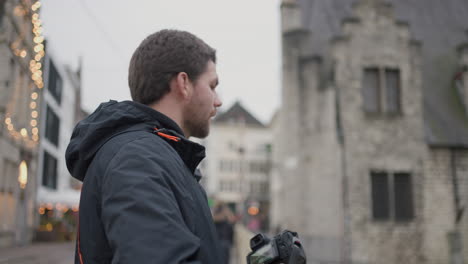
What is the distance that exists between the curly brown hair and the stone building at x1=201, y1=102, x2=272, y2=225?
6794 cm

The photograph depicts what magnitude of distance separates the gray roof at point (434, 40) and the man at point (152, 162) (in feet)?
60.5

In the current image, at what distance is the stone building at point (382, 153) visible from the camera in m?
18.3

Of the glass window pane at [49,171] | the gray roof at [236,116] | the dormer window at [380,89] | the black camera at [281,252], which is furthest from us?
the gray roof at [236,116]

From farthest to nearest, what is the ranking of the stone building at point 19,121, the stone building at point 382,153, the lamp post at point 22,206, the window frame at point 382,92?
the lamp post at point 22,206
the window frame at point 382,92
the stone building at point 382,153
the stone building at point 19,121

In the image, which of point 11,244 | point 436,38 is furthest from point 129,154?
point 436,38

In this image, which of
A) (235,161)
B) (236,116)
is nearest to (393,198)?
(235,161)

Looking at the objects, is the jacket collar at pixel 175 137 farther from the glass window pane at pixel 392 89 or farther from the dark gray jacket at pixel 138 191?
the glass window pane at pixel 392 89

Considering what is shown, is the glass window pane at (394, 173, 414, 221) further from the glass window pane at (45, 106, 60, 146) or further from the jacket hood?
the glass window pane at (45, 106, 60, 146)

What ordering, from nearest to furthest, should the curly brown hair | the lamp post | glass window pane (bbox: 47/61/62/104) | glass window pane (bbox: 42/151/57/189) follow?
the curly brown hair → the lamp post → glass window pane (bbox: 42/151/57/189) → glass window pane (bbox: 47/61/62/104)

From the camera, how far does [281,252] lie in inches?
65.3

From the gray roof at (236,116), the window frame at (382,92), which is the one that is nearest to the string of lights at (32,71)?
the window frame at (382,92)

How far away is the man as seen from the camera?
143 centimetres

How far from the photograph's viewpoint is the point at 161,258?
1380 mm

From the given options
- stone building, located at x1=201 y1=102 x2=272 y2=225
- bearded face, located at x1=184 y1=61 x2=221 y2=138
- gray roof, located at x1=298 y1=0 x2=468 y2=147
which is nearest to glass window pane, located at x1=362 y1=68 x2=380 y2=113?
gray roof, located at x1=298 y1=0 x2=468 y2=147
